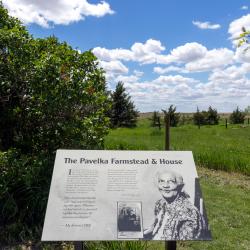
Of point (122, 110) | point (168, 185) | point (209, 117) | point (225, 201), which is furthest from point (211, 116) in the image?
point (168, 185)

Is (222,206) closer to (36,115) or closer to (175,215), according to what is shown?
(36,115)

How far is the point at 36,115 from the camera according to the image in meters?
6.17

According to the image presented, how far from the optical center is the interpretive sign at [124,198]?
3.47 m

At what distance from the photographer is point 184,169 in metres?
4.04

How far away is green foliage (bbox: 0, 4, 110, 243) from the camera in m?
5.46

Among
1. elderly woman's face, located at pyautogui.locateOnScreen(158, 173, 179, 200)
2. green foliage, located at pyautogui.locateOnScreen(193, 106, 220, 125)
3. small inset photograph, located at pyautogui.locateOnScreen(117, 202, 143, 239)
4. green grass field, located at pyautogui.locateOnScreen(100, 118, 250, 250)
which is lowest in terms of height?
green grass field, located at pyautogui.locateOnScreen(100, 118, 250, 250)

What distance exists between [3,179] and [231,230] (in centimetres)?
354

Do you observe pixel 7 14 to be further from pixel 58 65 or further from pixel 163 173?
pixel 163 173

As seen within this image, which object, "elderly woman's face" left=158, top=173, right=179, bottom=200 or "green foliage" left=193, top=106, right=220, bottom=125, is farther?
"green foliage" left=193, top=106, right=220, bottom=125

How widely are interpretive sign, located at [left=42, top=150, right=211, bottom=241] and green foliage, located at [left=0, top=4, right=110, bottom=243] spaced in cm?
171

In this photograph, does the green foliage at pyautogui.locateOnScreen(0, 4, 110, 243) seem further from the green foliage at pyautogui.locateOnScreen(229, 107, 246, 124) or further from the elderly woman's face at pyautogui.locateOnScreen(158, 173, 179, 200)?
the green foliage at pyautogui.locateOnScreen(229, 107, 246, 124)

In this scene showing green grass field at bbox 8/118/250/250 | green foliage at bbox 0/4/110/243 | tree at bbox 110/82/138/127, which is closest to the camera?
green grass field at bbox 8/118/250/250

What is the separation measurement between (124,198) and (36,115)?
2982 mm

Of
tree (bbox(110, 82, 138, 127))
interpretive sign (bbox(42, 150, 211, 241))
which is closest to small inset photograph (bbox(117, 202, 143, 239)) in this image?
interpretive sign (bbox(42, 150, 211, 241))
